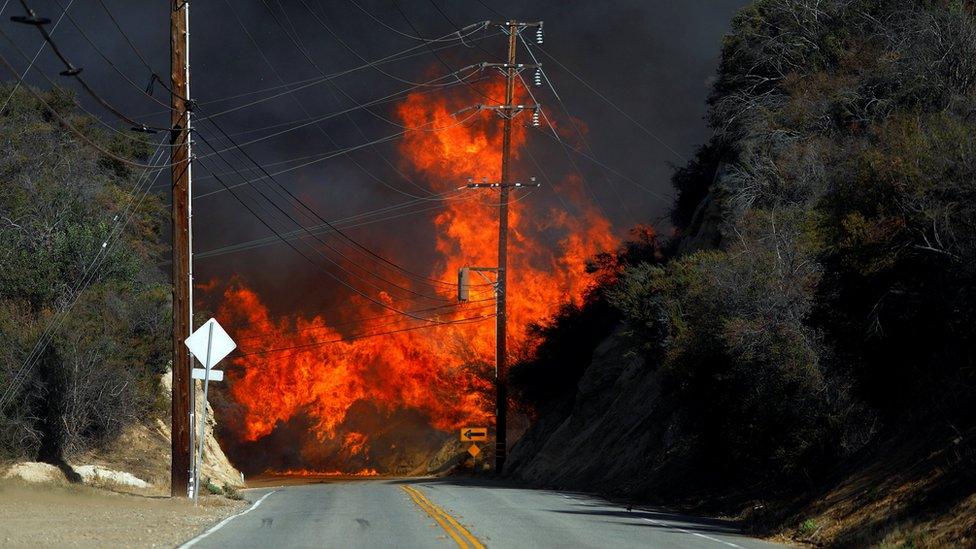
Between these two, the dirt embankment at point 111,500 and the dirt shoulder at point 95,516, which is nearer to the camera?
the dirt shoulder at point 95,516

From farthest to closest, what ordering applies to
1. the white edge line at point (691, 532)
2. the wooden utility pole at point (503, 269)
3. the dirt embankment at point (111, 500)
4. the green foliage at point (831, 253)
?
the wooden utility pole at point (503, 269)
the green foliage at point (831, 253)
the white edge line at point (691, 532)
the dirt embankment at point (111, 500)

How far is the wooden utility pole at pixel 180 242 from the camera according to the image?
80.0 feet

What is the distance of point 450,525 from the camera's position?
64.2 feet

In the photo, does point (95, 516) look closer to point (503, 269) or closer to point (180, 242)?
point (180, 242)

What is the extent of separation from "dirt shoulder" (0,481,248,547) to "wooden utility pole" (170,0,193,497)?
1136mm

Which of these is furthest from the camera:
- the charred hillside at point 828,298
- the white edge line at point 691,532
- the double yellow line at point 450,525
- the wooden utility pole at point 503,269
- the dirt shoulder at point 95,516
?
the wooden utility pole at point 503,269

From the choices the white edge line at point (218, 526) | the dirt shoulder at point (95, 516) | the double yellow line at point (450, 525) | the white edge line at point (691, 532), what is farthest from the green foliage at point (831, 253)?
the dirt shoulder at point (95, 516)

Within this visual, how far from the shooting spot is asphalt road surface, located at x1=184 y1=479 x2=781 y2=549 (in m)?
16.6

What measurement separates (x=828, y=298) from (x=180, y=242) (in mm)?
14340

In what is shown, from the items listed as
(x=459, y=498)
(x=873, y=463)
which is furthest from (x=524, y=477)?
(x=873, y=463)

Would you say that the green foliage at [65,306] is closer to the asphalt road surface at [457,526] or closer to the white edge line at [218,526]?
the asphalt road surface at [457,526]

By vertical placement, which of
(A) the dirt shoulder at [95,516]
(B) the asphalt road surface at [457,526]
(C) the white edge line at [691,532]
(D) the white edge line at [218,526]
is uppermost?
(A) the dirt shoulder at [95,516]

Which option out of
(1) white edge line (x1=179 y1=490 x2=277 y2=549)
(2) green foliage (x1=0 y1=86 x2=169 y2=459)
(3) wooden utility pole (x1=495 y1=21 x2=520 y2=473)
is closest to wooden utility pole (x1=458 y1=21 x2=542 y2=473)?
(3) wooden utility pole (x1=495 y1=21 x2=520 y2=473)

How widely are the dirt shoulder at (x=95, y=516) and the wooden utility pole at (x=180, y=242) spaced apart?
1136mm
